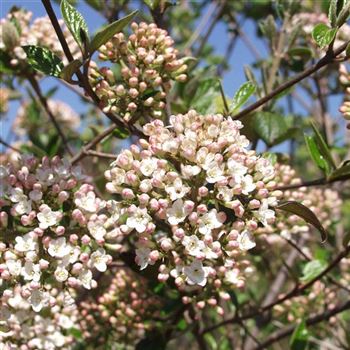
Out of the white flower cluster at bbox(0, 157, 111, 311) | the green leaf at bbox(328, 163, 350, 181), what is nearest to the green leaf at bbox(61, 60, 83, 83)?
the white flower cluster at bbox(0, 157, 111, 311)

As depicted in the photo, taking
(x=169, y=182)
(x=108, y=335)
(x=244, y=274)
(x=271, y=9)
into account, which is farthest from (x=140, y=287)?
(x=271, y=9)

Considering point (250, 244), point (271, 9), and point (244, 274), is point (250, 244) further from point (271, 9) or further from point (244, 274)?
point (271, 9)

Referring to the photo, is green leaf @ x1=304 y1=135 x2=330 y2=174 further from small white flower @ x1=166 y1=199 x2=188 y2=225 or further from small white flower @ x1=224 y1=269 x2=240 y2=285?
small white flower @ x1=166 y1=199 x2=188 y2=225

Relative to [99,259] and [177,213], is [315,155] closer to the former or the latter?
[177,213]

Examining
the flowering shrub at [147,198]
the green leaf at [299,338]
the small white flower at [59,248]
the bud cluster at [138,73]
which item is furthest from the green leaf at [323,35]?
the green leaf at [299,338]

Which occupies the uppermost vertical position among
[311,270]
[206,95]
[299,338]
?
[206,95]

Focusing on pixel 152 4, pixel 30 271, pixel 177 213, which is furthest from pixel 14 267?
pixel 152 4
